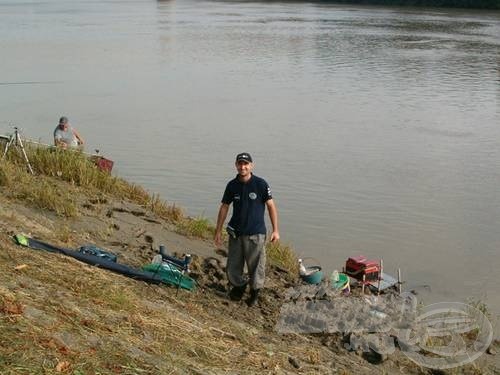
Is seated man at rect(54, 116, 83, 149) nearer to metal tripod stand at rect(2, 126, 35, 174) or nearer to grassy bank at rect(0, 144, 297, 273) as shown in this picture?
grassy bank at rect(0, 144, 297, 273)

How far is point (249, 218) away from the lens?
23.8 ft

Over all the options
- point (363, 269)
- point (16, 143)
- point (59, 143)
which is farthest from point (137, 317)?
point (59, 143)

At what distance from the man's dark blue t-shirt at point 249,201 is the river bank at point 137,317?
2.76 ft

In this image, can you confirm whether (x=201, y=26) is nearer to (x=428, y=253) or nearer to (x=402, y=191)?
(x=402, y=191)

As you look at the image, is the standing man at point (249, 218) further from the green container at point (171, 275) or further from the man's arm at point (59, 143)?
the man's arm at point (59, 143)

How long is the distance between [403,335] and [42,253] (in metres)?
3.66

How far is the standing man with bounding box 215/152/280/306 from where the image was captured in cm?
724

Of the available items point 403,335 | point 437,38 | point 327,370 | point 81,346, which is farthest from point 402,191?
point 437,38

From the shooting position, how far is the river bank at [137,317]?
4.70 metres

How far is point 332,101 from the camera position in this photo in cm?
2542

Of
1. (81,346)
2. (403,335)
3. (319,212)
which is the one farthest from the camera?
(319,212)

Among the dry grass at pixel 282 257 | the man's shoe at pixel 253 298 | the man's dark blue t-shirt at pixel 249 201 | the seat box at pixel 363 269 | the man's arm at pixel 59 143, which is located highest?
the man's dark blue t-shirt at pixel 249 201
